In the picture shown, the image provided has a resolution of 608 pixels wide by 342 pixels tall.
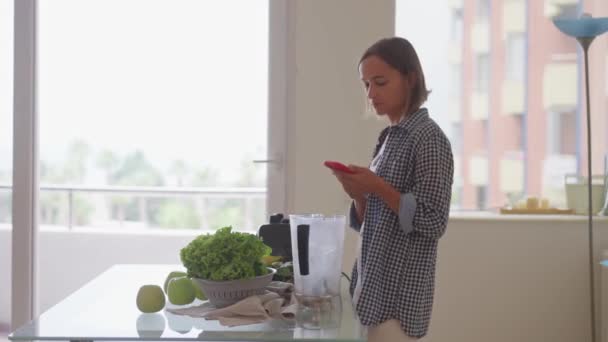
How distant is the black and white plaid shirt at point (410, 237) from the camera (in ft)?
5.11

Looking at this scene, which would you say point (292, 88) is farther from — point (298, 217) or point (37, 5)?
point (298, 217)

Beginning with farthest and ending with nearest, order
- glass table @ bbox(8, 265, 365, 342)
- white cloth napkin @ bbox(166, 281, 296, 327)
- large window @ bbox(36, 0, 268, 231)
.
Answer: large window @ bbox(36, 0, 268, 231), white cloth napkin @ bbox(166, 281, 296, 327), glass table @ bbox(8, 265, 365, 342)

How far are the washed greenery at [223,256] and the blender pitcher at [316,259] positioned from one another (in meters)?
0.10

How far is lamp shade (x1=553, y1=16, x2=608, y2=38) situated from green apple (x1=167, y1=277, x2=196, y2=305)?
1998mm

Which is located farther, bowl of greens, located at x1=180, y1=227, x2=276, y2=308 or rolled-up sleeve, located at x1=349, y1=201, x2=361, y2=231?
rolled-up sleeve, located at x1=349, y1=201, x2=361, y2=231

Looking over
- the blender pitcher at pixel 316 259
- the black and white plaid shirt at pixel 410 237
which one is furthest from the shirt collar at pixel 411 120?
the blender pitcher at pixel 316 259

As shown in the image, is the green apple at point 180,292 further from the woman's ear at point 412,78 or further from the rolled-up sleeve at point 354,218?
the woman's ear at point 412,78

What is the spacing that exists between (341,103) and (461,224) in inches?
29.1

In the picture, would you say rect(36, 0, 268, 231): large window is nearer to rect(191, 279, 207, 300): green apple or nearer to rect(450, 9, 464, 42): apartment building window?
rect(450, 9, 464, 42): apartment building window

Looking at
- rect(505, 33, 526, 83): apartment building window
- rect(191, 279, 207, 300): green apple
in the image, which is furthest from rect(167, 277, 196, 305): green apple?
rect(505, 33, 526, 83): apartment building window

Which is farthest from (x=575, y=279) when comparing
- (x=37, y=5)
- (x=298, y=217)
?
(x=37, y=5)

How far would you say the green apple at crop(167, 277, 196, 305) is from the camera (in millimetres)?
1597

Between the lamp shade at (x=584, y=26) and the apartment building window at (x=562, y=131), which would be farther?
the apartment building window at (x=562, y=131)

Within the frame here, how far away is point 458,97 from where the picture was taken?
11.0ft
